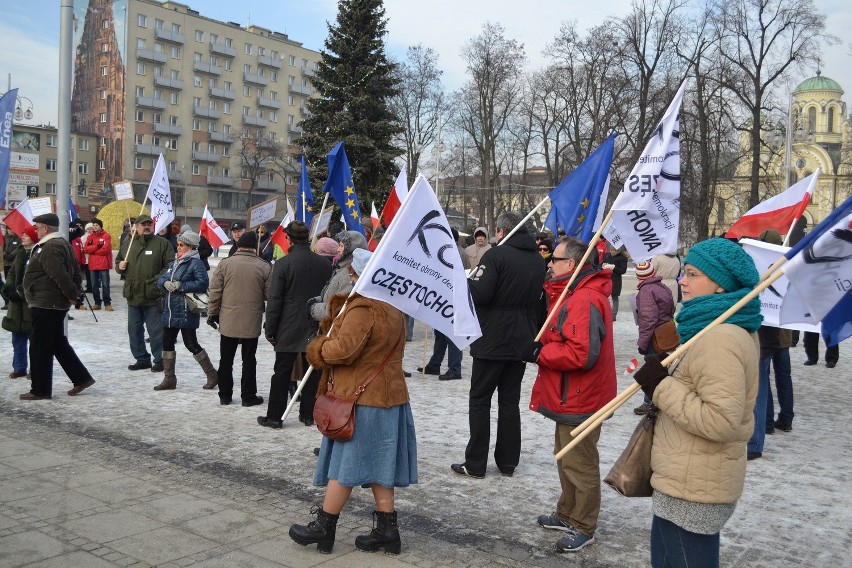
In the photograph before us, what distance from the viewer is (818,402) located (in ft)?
34.2

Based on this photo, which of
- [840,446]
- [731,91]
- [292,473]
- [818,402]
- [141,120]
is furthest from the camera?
[141,120]

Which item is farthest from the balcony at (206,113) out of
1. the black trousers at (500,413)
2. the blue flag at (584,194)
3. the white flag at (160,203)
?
the black trousers at (500,413)

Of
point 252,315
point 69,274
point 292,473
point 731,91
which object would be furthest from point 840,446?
point 731,91

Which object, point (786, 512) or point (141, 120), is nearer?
point (786, 512)

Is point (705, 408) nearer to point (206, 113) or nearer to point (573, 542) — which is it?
point (573, 542)

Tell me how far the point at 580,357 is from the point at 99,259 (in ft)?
50.0

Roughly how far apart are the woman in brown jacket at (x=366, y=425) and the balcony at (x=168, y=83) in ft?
275

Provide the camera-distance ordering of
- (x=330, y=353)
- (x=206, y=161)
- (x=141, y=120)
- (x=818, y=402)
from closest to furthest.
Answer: (x=330, y=353)
(x=818, y=402)
(x=141, y=120)
(x=206, y=161)

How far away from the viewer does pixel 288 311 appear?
27.3ft

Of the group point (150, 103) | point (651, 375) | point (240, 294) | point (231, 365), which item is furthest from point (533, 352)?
point (150, 103)

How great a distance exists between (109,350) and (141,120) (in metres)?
74.6

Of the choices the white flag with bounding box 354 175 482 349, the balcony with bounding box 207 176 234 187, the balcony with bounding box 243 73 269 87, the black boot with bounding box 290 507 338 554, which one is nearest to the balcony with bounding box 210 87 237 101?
the balcony with bounding box 243 73 269 87

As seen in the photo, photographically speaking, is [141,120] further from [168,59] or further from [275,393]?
[275,393]

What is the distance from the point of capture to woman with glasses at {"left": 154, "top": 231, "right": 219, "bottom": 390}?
988cm
